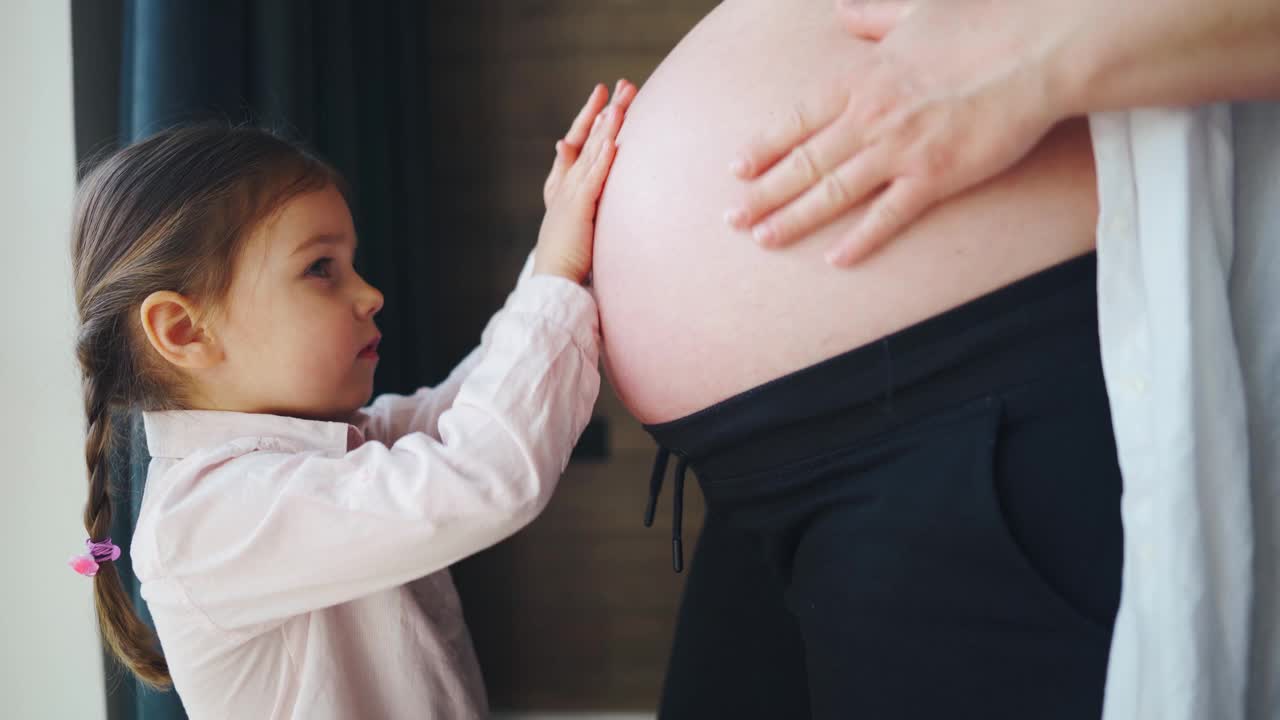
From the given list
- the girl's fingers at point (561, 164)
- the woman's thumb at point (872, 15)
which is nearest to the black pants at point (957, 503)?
the woman's thumb at point (872, 15)

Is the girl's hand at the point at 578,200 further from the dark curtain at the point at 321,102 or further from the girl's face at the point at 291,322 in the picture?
the dark curtain at the point at 321,102

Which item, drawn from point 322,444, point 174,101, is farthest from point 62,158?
point 322,444

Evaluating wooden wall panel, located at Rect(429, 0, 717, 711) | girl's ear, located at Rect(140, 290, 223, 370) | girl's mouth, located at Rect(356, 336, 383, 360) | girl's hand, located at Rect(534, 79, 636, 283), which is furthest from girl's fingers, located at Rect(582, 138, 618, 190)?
wooden wall panel, located at Rect(429, 0, 717, 711)

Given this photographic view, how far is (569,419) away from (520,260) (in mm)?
1188

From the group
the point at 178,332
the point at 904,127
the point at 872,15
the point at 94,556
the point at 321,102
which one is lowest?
the point at 94,556

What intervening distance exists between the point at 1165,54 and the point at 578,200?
48 centimetres

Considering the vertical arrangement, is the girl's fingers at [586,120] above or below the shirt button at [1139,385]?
above

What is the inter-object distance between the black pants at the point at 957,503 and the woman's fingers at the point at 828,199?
0.32 feet

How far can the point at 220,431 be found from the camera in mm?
852

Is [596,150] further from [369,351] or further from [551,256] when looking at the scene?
[369,351]

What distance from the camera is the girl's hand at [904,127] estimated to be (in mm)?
545

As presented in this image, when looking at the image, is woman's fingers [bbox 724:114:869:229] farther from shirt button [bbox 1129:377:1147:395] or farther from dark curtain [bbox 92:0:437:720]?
dark curtain [bbox 92:0:437:720]

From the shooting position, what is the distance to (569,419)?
2.59 feet

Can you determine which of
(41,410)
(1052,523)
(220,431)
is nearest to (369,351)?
(220,431)
